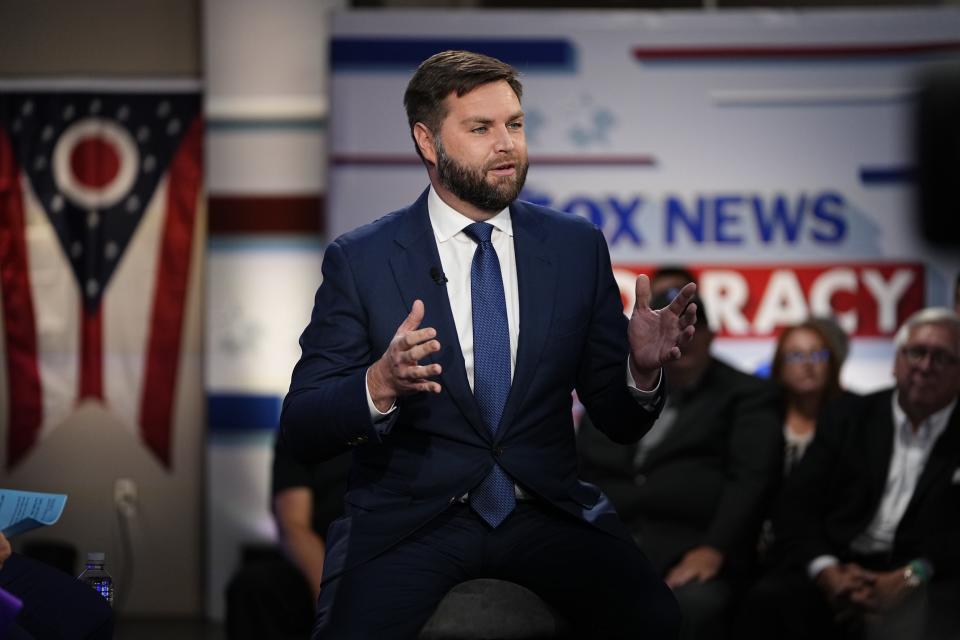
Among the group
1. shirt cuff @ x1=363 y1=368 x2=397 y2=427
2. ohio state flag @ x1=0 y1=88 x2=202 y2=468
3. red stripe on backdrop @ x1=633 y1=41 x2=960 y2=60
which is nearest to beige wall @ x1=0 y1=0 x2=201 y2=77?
ohio state flag @ x1=0 y1=88 x2=202 y2=468

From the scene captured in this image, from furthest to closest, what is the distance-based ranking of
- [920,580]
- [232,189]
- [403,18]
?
[232,189] → [403,18] → [920,580]

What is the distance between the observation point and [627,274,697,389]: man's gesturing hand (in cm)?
240

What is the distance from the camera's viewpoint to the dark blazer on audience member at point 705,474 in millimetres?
4297

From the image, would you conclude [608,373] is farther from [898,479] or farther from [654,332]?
[898,479]

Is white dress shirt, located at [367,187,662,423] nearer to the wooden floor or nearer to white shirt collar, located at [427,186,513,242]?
white shirt collar, located at [427,186,513,242]

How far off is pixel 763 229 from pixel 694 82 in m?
0.71

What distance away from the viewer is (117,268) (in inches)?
255

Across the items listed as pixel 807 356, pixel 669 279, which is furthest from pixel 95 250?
pixel 807 356

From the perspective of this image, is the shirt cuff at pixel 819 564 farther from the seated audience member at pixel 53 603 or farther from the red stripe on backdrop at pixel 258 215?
the red stripe on backdrop at pixel 258 215

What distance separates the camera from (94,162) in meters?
6.46

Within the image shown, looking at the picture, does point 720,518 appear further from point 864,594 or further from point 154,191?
point 154,191

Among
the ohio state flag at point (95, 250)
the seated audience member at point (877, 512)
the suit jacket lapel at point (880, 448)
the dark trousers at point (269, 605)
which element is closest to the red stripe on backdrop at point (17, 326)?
the ohio state flag at point (95, 250)

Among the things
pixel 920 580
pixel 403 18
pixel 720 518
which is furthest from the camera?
pixel 403 18

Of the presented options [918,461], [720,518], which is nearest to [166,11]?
[720,518]
